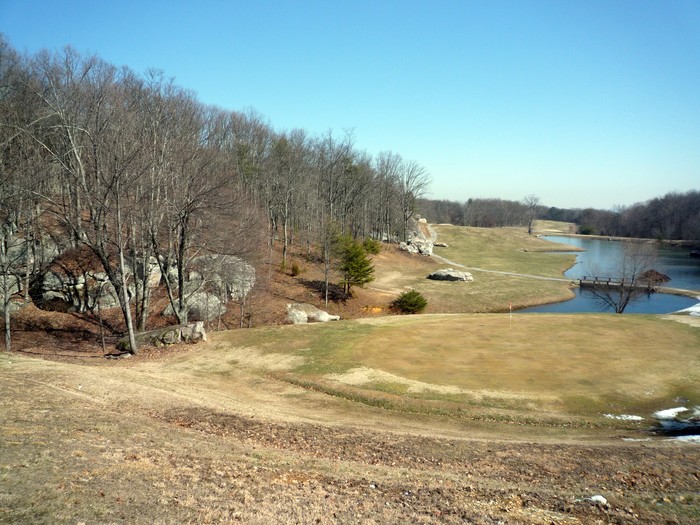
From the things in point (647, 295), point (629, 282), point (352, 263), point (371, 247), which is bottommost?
point (647, 295)

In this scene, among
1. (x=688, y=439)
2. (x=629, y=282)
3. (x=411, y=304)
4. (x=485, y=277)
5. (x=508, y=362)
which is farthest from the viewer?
(x=485, y=277)

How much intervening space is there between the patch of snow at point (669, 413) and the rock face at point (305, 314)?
994 inches

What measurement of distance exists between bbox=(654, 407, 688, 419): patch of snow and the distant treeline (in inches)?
4000

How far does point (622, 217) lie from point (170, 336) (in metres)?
174

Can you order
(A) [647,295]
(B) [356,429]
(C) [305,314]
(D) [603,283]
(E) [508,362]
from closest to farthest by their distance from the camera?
(B) [356,429]
(E) [508,362]
(C) [305,314]
(A) [647,295]
(D) [603,283]

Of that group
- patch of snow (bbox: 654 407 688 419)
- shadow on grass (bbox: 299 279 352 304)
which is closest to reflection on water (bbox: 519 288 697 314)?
shadow on grass (bbox: 299 279 352 304)

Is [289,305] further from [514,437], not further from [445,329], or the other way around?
[514,437]

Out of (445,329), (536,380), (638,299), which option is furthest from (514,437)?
(638,299)

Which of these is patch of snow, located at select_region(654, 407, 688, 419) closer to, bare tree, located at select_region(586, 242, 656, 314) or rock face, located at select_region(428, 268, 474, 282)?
bare tree, located at select_region(586, 242, 656, 314)

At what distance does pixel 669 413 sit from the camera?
54.9 ft

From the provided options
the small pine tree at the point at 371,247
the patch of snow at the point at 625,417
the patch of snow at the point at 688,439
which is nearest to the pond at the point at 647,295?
the small pine tree at the point at 371,247

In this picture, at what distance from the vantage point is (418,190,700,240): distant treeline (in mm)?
131500

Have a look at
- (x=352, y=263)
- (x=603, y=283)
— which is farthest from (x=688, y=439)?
(x=603, y=283)

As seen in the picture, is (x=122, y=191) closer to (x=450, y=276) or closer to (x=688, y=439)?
(x=688, y=439)
